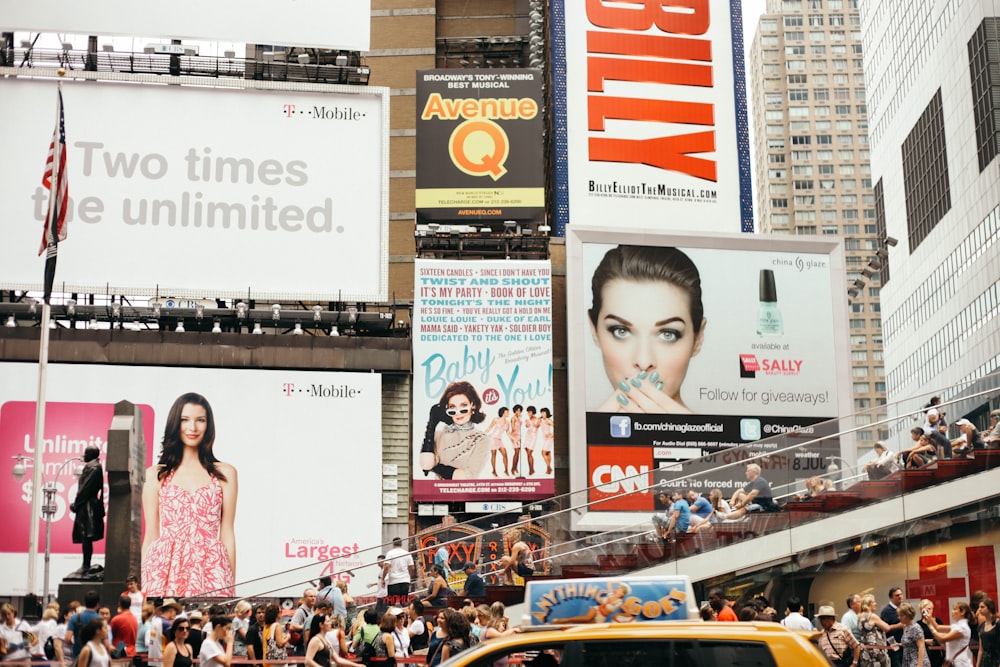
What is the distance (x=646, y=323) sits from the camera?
38.5 meters

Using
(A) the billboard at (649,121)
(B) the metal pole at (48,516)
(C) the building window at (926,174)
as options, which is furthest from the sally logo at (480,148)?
(C) the building window at (926,174)

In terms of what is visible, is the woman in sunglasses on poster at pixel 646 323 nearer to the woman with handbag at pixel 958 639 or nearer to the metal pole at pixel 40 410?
the metal pole at pixel 40 410


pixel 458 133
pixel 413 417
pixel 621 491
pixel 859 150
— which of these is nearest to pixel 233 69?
pixel 458 133

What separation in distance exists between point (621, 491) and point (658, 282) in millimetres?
15068

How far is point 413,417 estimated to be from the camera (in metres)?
37.3

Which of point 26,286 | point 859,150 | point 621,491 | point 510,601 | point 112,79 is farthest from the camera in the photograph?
point 859,150

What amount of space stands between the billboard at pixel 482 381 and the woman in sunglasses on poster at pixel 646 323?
179 centimetres

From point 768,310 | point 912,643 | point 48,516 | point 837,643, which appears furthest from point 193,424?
point 837,643

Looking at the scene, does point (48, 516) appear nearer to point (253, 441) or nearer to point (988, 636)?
point (253, 441)

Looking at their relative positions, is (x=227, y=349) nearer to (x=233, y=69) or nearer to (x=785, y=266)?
(x=233, y=69)

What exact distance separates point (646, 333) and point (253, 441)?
1201 centimetres

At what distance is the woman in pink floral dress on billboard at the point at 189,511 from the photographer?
34.7m

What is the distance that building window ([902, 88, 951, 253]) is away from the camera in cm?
8250

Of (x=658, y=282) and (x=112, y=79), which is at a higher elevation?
(x=112, y=79)
